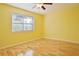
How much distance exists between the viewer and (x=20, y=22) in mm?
1683

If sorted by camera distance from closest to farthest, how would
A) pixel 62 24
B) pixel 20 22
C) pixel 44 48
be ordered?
pixel 20 22, pixel 62 24, pixel 44 48

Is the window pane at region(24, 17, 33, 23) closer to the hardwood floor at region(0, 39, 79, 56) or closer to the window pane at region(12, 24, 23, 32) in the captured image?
the window pane at region(12, 24, 23, 32)

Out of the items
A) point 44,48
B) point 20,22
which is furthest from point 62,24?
point 20,22

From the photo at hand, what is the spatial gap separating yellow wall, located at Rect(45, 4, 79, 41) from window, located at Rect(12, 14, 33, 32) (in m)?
0.35

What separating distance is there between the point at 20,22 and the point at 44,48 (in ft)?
2.76

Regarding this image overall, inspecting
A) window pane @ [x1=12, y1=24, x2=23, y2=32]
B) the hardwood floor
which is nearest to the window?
window pane @ [x1=12, y1=24, x2=23, y2=32]

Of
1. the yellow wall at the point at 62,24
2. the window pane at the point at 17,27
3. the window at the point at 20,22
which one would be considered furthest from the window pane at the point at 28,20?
the yellow wall at the point at 62,24

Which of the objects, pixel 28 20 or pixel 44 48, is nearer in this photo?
pixel 28 20

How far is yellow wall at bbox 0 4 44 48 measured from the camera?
172 centimetres

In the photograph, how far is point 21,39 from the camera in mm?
1842

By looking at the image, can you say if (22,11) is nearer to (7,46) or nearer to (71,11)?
(7,46)

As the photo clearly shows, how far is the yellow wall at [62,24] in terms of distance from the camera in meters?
1.80

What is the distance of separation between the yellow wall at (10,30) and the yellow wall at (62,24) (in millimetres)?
161

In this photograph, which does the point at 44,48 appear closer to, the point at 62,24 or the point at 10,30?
the point at 62,24
